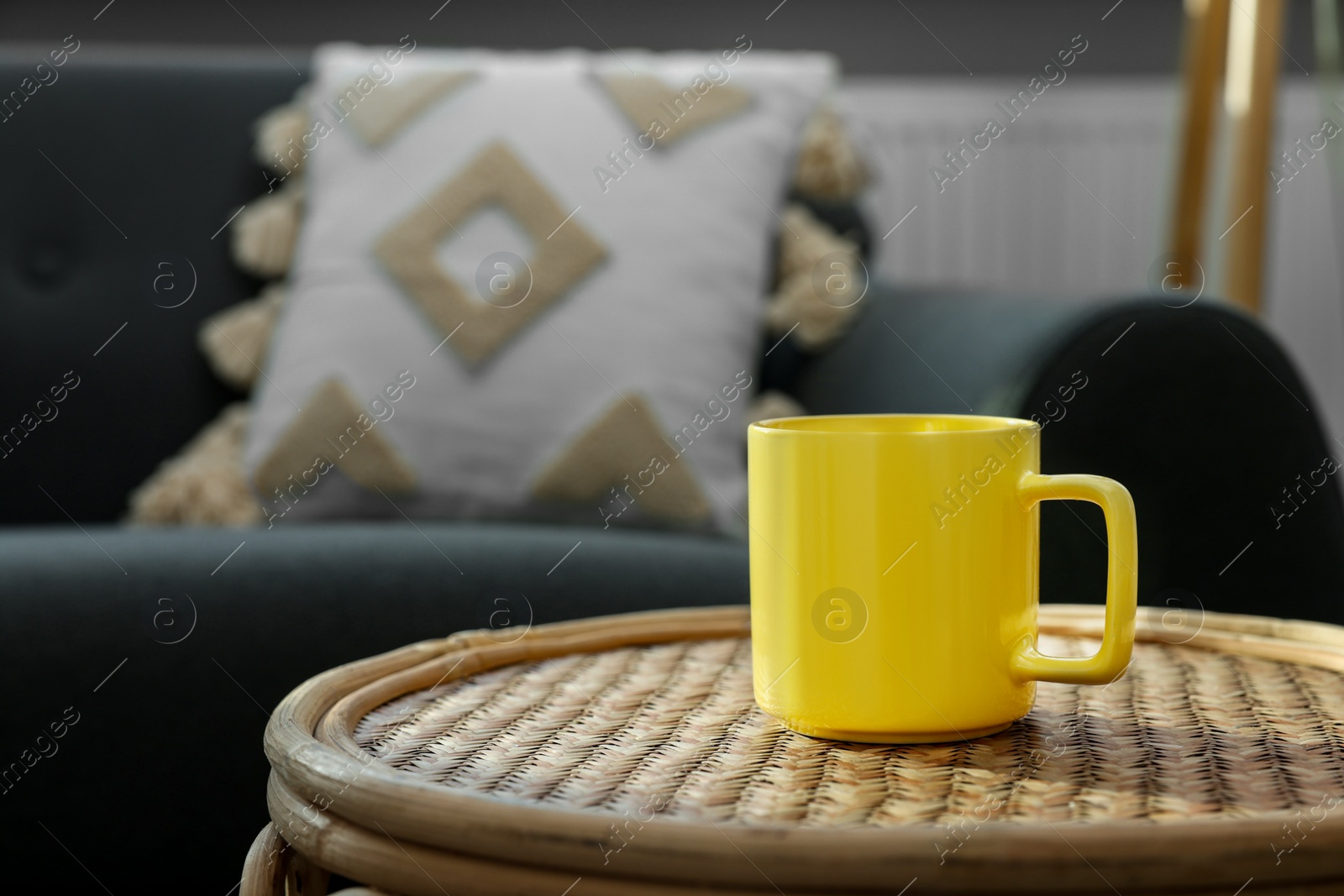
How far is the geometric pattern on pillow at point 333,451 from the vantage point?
1138mm

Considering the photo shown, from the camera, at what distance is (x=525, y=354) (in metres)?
1.17

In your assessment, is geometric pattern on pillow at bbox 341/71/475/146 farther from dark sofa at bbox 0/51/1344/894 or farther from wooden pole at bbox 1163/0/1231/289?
wooden pole at bbox 1163/0/1231/289

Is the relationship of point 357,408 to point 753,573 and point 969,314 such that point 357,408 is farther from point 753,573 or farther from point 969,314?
point 753,573

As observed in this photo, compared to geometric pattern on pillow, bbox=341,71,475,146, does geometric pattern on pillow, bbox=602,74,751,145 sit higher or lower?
lower

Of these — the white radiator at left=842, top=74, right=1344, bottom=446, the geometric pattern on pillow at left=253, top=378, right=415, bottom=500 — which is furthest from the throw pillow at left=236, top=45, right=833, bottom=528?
the white radiator at left=842, top=74, right=1344, bottom=446

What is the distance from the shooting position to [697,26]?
220 cm

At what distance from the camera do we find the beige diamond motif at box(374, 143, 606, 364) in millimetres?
1174

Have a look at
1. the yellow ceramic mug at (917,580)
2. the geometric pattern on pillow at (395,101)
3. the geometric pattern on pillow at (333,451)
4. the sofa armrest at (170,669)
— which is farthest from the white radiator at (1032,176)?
the yellow ceramic mug at (917,580)

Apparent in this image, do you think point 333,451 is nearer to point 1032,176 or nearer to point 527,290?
point 527,290

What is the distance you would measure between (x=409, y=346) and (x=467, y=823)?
847 mm

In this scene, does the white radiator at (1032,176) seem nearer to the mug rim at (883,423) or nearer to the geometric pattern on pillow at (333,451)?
the geometric pattern on pillow at (333,451)

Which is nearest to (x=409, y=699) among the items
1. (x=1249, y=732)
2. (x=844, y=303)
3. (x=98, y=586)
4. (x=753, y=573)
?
(x=753, y=573)

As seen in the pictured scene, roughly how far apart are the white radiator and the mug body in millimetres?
1769

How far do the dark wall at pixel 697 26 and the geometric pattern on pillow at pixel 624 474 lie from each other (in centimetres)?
126
